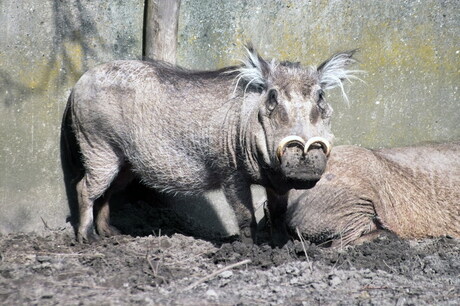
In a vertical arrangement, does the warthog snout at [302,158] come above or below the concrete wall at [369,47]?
below

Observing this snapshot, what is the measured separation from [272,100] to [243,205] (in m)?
0.79

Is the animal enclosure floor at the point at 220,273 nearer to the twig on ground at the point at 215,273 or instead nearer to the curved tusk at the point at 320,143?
the twig on ground at the point at 215,273

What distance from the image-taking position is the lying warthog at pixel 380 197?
530cm

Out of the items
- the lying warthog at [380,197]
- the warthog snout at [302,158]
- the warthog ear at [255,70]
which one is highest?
the warthog ear at [255,70]

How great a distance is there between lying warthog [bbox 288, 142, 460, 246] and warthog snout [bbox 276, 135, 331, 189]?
914 mm

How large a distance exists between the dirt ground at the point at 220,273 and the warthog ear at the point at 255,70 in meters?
1.07

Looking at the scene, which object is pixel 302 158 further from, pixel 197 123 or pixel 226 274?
pixel 197 123

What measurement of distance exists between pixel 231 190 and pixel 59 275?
1332mm

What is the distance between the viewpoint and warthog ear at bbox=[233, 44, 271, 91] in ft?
15.9

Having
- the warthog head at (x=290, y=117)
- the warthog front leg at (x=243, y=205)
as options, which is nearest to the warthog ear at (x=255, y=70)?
the warthog head at (x=290, y=117)

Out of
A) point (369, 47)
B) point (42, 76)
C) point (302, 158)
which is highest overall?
point (369, 47)

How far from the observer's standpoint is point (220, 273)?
4309 millimetres

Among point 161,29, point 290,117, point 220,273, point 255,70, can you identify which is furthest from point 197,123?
point 220,273

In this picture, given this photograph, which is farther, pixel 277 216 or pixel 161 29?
pixel 161 29
